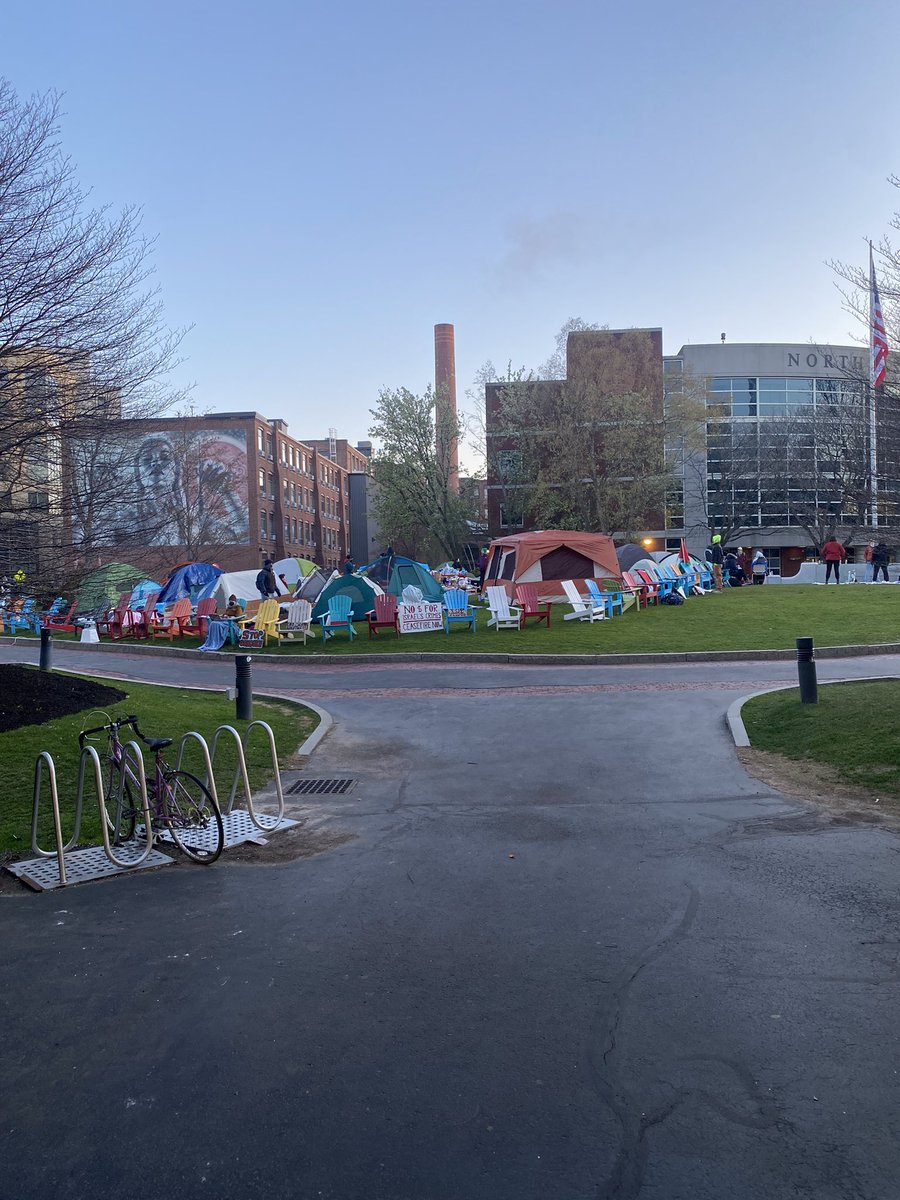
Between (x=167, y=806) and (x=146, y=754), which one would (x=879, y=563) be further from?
(x=167, y=806)

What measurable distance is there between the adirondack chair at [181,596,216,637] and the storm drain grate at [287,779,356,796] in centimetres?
1500

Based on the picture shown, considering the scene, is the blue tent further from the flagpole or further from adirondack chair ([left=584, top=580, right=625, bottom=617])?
the flagpole

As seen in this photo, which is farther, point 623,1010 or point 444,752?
point 444,752

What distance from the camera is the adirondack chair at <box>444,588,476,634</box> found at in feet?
72.9

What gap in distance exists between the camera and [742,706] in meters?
11.4

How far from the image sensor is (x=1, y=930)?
5.19m

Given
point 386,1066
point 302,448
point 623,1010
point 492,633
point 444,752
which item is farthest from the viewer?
point 302,448

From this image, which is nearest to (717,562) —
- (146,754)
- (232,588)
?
(232,588)

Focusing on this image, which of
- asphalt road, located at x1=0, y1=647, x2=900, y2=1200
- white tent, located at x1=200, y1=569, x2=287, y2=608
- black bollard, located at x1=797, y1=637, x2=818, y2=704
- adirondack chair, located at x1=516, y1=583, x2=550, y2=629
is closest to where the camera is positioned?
asphalt road, located at x1=0, y1=647, x2=900, y2=1200

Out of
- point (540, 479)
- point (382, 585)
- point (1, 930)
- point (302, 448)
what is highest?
point (302, 448)

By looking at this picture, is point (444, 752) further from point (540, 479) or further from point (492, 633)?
point (540, 479)

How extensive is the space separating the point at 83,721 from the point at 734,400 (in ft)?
222

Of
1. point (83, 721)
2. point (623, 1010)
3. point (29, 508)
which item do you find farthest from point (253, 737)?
point (623, 1010)

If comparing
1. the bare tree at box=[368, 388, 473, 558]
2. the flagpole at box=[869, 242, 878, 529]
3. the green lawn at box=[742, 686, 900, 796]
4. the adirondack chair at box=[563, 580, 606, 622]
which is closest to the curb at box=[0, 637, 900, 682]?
the green lawn at box=[742, 686, 900, 796]
